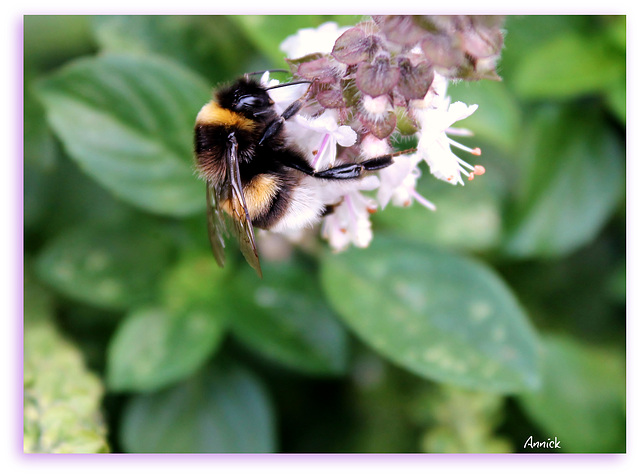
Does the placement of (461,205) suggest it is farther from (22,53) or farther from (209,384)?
(22,53)

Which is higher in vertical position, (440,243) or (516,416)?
(440,243)

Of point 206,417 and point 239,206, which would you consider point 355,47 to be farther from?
point 206,417

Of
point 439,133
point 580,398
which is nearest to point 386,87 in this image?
point 439,133

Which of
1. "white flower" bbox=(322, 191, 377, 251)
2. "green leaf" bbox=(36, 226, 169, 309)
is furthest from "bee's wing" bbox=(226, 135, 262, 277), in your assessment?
"green leaf" bbox=(36, 226, 169, 309)

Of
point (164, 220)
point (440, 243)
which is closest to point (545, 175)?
point (440, 243)

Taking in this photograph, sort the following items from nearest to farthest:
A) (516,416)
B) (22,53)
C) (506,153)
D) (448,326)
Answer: (22,53) < (448,326) < (516,416) < (506,153)

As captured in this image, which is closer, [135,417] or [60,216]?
[135,417]
